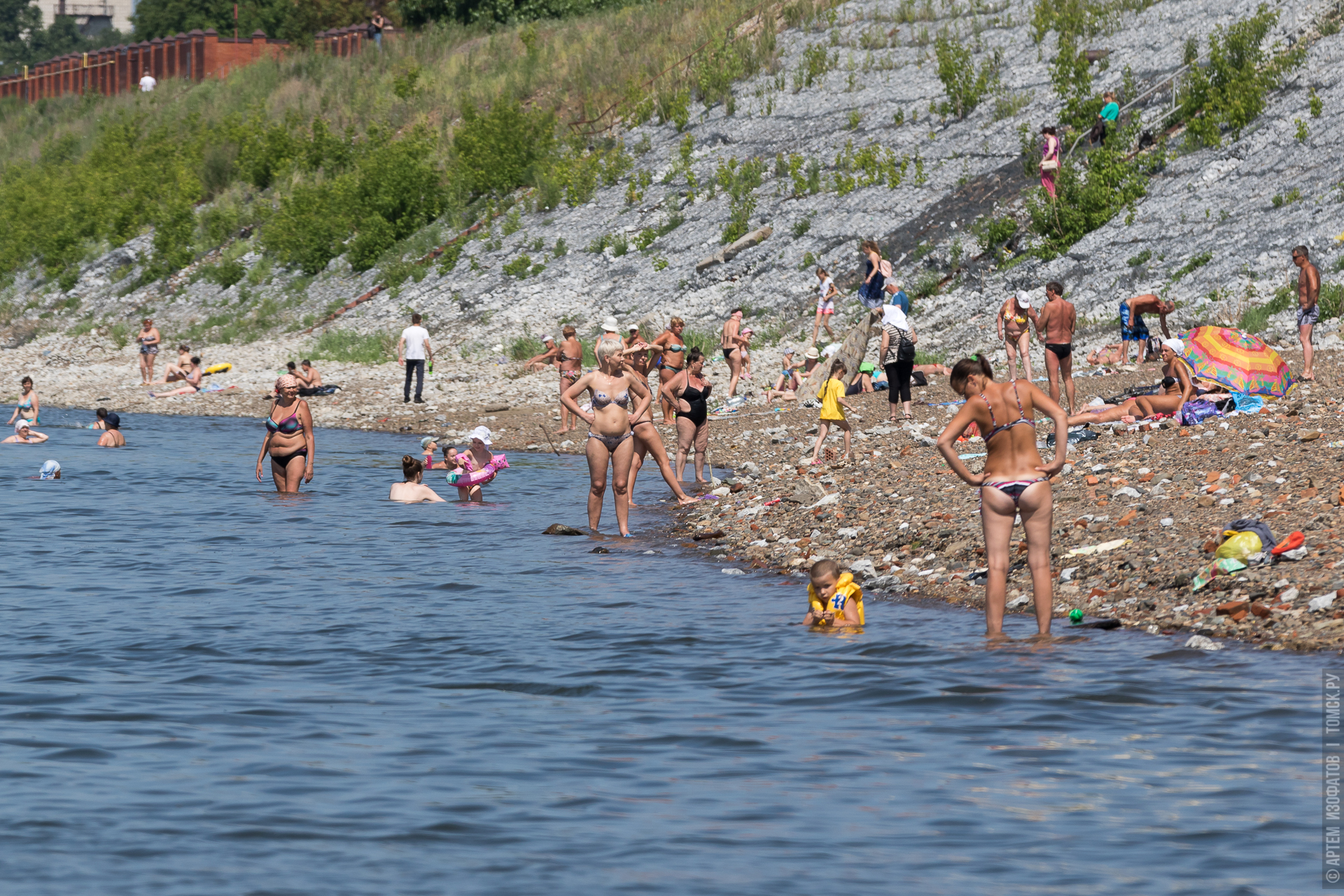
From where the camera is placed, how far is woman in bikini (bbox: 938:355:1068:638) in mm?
8820

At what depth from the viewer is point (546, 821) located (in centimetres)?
650

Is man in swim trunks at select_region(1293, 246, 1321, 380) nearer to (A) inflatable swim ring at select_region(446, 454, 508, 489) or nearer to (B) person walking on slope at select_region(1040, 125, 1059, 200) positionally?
(A) inflatable swim ring at select_region(446, 454, 508, 489)

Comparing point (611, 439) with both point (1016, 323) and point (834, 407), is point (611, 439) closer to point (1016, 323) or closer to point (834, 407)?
point (834, 407)

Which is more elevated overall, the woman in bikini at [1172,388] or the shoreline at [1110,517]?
the woman in bikini at [1172,388]

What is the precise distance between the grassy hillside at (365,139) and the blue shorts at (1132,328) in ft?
59.4

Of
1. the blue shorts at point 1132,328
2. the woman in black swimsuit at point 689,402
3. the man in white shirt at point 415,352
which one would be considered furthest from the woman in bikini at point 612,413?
the man in white shirt at point 415,352

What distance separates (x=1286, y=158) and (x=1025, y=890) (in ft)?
81.0

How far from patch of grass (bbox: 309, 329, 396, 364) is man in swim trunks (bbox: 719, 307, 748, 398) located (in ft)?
31.5

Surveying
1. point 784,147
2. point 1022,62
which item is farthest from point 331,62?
point 1022,62

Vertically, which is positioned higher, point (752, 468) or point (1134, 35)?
point (1134, 35)

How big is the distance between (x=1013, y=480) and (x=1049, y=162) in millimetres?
20989

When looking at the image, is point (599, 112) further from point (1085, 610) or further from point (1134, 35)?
point (1085, 610)

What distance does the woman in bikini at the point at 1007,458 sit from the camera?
882 cm

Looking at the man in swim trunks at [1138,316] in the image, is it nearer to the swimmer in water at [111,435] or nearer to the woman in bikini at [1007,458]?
the woman in bikini at [1007,458]
